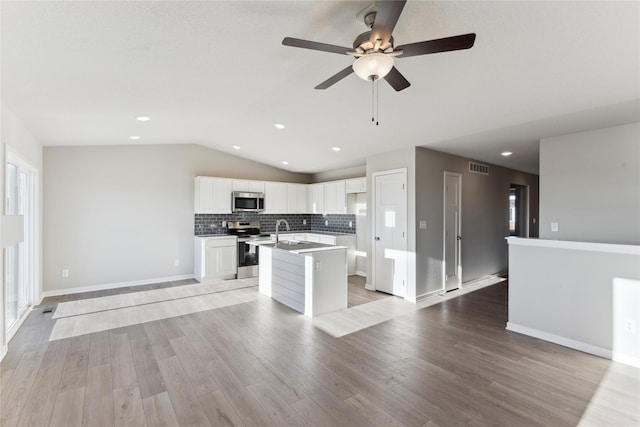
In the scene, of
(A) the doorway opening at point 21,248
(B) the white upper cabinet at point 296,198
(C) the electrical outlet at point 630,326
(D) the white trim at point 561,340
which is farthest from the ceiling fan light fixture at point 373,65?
(B) the white upper cabinet at point 296,198

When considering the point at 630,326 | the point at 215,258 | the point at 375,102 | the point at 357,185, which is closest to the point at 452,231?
the point at 357,185

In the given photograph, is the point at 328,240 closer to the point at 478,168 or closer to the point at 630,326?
the point at 478,168

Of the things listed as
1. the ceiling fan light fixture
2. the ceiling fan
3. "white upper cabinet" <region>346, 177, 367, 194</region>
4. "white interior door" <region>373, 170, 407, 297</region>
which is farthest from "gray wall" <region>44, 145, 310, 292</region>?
the ceiling fan light fixture

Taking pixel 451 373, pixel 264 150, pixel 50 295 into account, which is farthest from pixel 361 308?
pixel 50 295

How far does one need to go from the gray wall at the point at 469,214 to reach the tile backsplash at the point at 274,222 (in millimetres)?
2155

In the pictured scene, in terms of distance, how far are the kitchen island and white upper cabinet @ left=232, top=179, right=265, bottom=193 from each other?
2.33 meters

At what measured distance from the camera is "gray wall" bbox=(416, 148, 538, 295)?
4.94 m

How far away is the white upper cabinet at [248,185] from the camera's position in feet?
21.8

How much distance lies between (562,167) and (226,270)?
19.3ft

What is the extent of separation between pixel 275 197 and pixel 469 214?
425cm

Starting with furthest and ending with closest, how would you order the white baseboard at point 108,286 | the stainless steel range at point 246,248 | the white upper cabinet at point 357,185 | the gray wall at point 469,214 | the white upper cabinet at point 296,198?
the white upper cabinet at point 296,198 → the stainless steel range at point 246,248 → the white upper cabinet at point 357,185 → the white baseboard at point 108,286 → the gray wall at point 469,214

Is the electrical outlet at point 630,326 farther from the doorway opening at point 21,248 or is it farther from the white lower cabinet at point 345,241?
the doorway opening at point 21,248

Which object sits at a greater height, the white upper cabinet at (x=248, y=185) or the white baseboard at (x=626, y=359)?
the white upper cabinet at (x=248, y=185)

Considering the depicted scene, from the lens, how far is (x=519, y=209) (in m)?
7.52
